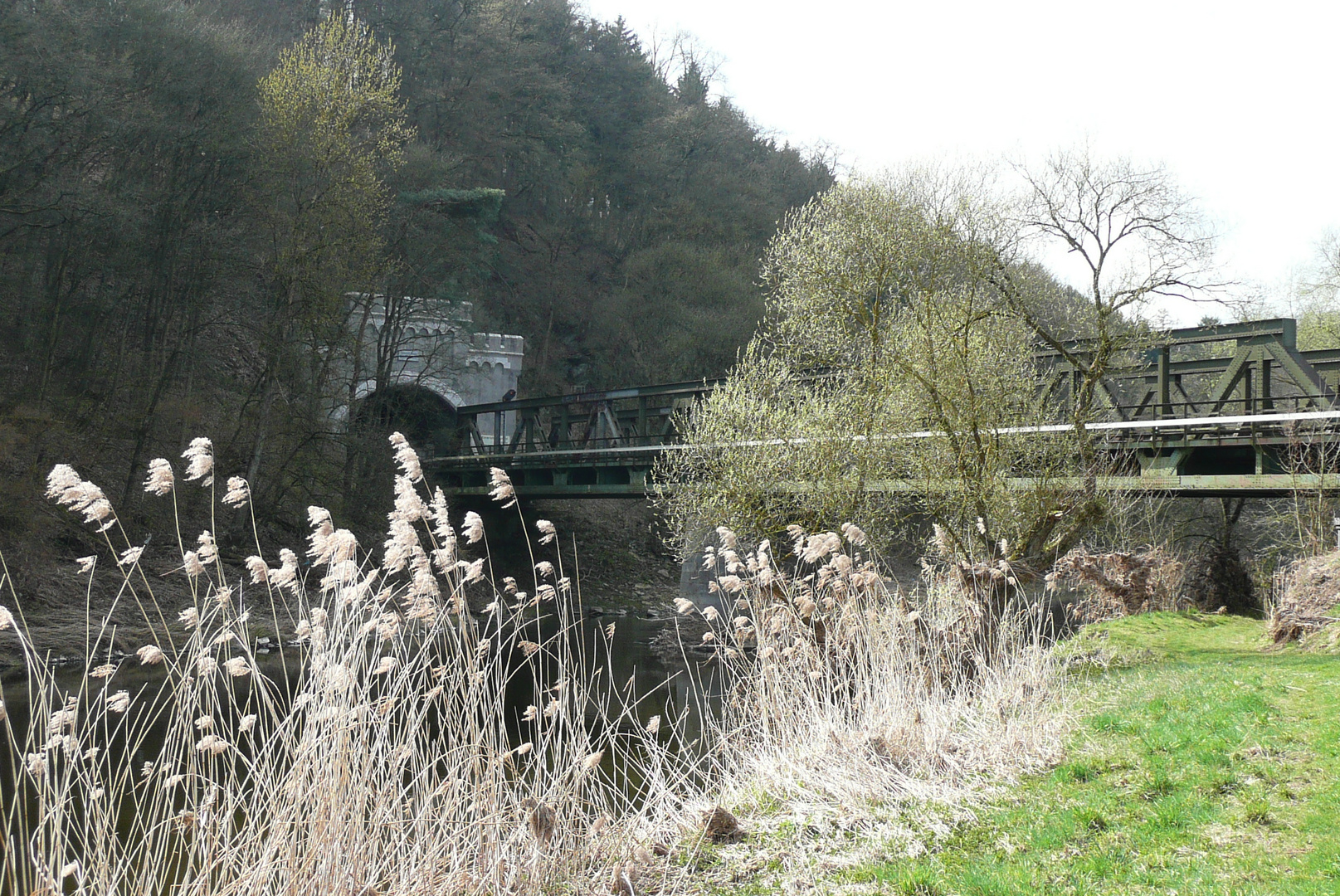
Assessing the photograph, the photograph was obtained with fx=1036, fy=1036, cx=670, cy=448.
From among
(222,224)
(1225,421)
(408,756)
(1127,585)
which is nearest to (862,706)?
(408,756)

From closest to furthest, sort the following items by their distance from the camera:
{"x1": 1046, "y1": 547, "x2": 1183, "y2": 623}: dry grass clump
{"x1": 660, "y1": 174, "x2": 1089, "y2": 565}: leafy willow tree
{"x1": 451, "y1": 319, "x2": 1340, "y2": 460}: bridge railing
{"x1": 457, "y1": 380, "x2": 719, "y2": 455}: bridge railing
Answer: {"x1": 660, "y1": 174, "x2": 1089, "y2": 565}: leafy willow tree < {"x1": 451, "y1": 319, "x2": 1340, "y2": 460}: bridge railing < {"x1": 1046, "y1": 547, "x2": 1183, "y2": 623}: dry grass clump < {"x1": 457, "y1": 380, "x2": 719, "y2": 455}: bridge railing

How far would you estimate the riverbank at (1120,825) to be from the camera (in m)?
4.18

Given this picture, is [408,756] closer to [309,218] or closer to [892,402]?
[892,402]

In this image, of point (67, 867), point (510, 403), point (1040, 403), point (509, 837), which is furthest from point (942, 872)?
point (510, 403)

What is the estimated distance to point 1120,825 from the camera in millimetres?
4812

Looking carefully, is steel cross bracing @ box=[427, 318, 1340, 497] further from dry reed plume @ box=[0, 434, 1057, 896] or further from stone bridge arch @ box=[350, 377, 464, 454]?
stone bridge arch @ box=[350, 377, 464, 454]

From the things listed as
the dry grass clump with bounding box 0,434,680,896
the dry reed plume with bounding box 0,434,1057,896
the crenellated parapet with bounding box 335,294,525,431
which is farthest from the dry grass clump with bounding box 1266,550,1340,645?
the crenellated parapet with bounding box 335,294,525,431

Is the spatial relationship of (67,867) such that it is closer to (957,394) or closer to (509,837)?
(509,837)

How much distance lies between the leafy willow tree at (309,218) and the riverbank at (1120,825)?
60.8 ft

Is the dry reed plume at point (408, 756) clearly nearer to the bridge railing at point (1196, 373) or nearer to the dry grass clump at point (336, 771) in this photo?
the dry grass clump at point (336, 771)

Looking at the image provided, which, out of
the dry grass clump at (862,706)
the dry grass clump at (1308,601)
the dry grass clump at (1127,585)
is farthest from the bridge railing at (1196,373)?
the dry grass clump at (862,706)

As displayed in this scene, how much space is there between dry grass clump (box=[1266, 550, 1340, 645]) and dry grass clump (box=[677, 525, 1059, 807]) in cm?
418

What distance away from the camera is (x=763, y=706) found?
6.70 meters

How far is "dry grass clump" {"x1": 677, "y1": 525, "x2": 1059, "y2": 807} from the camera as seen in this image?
5.98m
